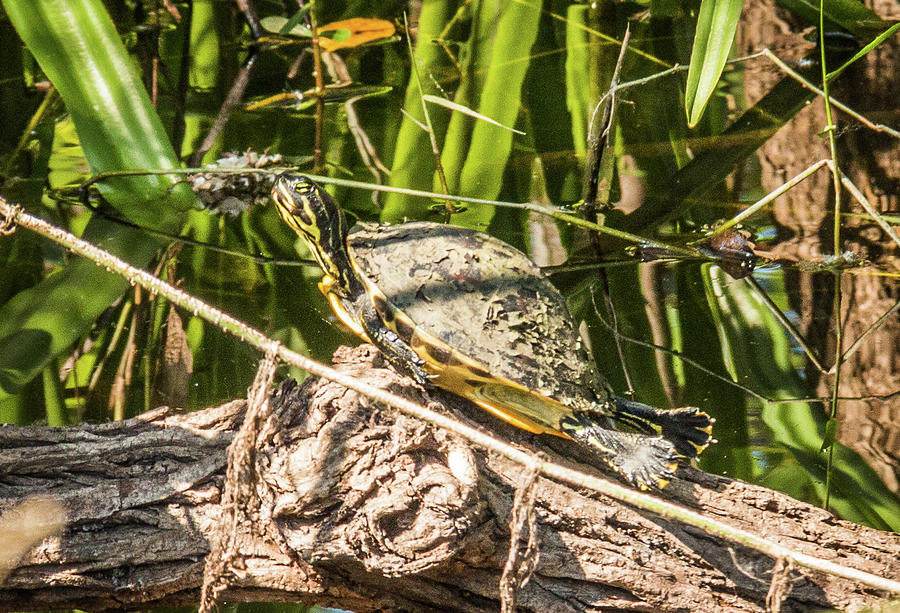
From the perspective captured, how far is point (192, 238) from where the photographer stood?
198cm

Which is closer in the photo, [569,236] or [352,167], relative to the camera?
[569,236]

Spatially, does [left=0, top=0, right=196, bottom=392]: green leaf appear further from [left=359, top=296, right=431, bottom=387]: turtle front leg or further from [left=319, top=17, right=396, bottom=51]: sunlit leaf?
[left=319, top=17, right=396, bottom=51]: sunlit leaf

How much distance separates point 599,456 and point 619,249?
87 cm

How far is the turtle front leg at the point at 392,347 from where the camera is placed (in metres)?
1.20

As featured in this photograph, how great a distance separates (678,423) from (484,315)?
0.34m

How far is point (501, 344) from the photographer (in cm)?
120

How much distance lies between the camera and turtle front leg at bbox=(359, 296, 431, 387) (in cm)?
120

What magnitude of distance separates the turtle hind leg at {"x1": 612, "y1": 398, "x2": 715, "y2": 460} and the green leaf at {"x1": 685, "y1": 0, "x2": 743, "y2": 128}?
0.55 metres

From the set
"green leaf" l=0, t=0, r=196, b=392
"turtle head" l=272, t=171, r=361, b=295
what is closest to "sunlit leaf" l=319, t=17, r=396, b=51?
"green leaf" l=0, t=0, r=196, b=392

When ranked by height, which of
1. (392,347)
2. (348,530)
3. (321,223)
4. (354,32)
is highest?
(354,32)

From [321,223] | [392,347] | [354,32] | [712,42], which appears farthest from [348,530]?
[354,32]

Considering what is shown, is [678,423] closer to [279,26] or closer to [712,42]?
[712,42]

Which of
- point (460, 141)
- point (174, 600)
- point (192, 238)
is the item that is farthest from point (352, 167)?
point (174, 600)

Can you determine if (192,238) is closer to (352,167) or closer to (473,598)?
(352,167)
